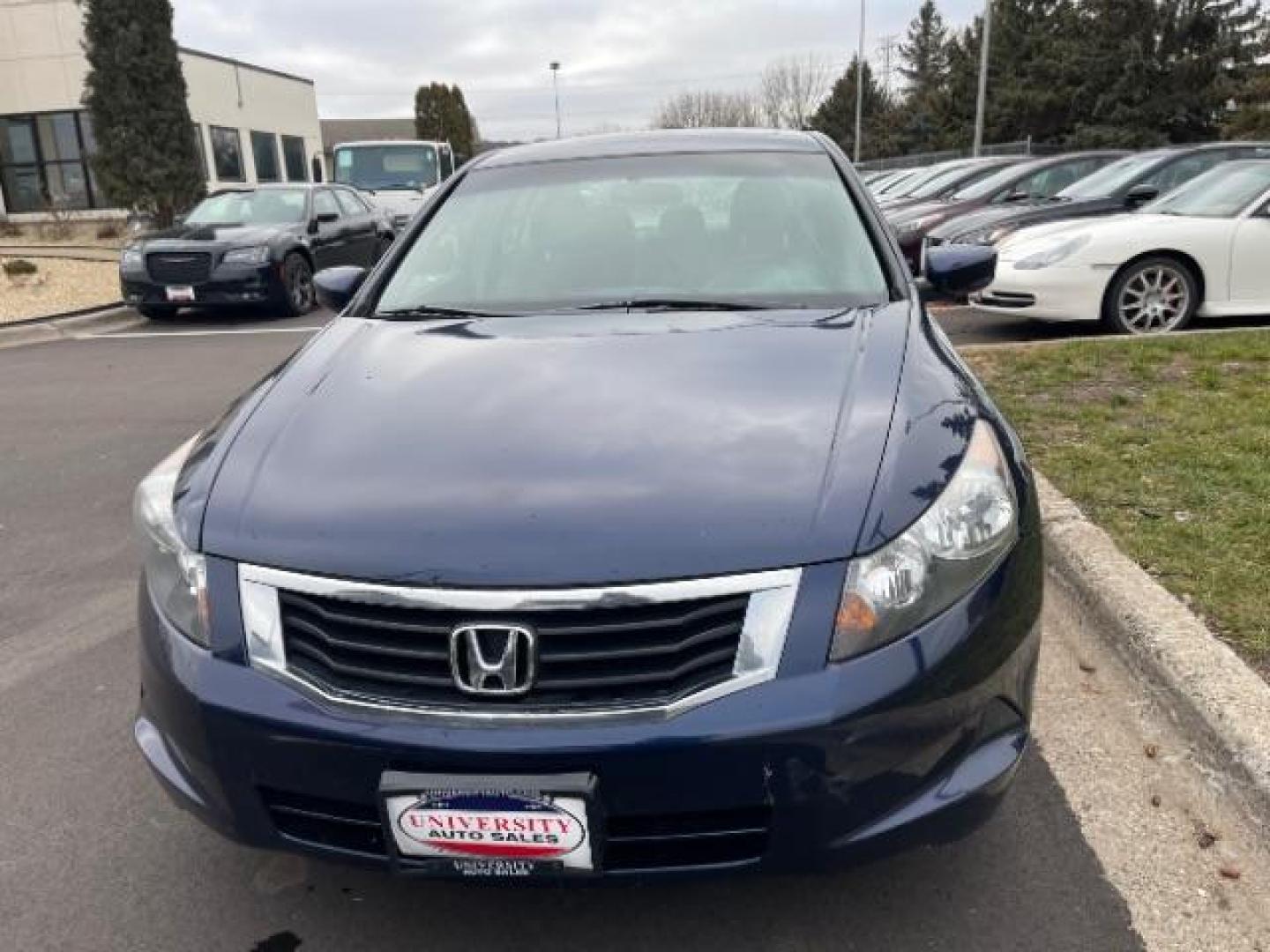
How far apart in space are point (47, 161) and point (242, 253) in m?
18.4

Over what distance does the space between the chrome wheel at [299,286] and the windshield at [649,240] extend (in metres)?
8.79

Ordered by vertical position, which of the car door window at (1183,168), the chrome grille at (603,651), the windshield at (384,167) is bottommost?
the chrome grille at (603,651)

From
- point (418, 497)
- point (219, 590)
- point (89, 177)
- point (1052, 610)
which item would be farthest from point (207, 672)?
point (89, 177)

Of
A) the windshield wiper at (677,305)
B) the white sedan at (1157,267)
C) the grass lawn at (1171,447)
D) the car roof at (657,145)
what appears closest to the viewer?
the windshield wiper at (677,305)

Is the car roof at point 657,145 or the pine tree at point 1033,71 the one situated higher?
the pine tree at point 1033,71

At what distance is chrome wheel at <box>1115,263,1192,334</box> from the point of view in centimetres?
773

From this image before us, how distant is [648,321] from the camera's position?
9.16 feet

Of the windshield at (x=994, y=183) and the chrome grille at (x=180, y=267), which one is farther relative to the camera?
the windshield at (x=994, y=183)

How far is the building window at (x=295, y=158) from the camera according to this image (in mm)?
33875

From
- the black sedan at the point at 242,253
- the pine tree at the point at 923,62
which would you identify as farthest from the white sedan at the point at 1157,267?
the pine tree at the point at 923,62

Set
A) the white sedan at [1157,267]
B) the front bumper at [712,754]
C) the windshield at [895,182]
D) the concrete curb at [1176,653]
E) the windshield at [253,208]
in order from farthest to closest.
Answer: the windshield at [895,182] → the windshield at [253,208] → the white sedan at [1157,267] → the concrete curb at [1176,653] → the front bumper at [712,754]

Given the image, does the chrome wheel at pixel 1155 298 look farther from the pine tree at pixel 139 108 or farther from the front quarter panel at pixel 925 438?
the pine tree at pixel 139 108

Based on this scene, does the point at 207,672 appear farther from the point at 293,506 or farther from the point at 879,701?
the point at 879,701

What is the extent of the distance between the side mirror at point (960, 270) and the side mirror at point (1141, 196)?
21.7 ft
